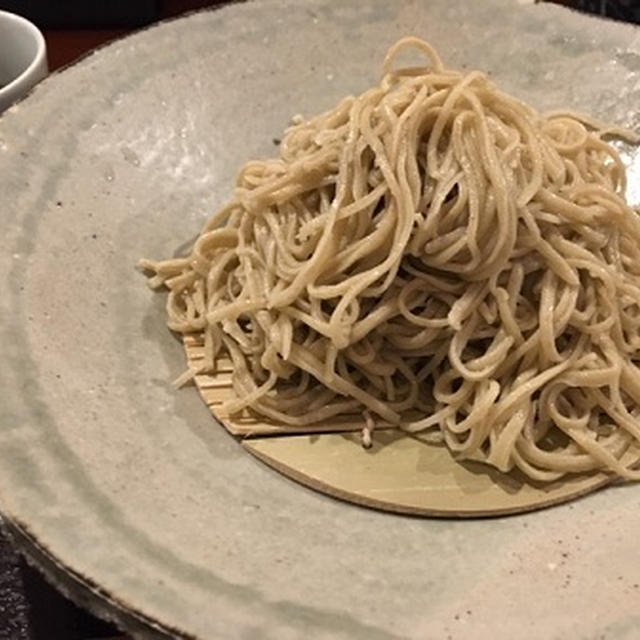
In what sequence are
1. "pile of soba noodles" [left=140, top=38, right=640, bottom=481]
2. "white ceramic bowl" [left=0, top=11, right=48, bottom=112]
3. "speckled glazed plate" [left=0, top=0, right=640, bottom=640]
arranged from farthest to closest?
"white ceramic bowl" [left=0, top=11, right=48, bottom=112]
"pile of soba noodles" [left=140, top=38, right=640, bottom=481]
"speckled glazed plate" [left=0, top=0, right=640, bottom=640]

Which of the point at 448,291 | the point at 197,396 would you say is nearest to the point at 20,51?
the point at 197,396

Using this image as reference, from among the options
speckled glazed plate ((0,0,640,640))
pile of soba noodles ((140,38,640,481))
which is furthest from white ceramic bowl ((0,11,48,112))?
pile of soba noodles ((140,38,640,481))

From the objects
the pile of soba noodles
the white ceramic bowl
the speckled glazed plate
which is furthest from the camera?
the white ceramic bowl

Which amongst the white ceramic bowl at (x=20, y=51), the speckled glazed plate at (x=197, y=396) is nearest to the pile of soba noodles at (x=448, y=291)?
the speckled glazed plate at (x=197, y=396)

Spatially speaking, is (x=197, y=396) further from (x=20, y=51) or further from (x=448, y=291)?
(x=20, y=51)

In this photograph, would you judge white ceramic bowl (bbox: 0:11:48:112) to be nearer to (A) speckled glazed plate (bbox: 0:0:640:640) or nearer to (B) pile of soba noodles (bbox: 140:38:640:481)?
(A) speckled glazed plate (bbox: 0:0:640:640)

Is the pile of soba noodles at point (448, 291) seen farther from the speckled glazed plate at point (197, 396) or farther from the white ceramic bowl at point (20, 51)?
the white ceramic bowl at point (20, 51)
